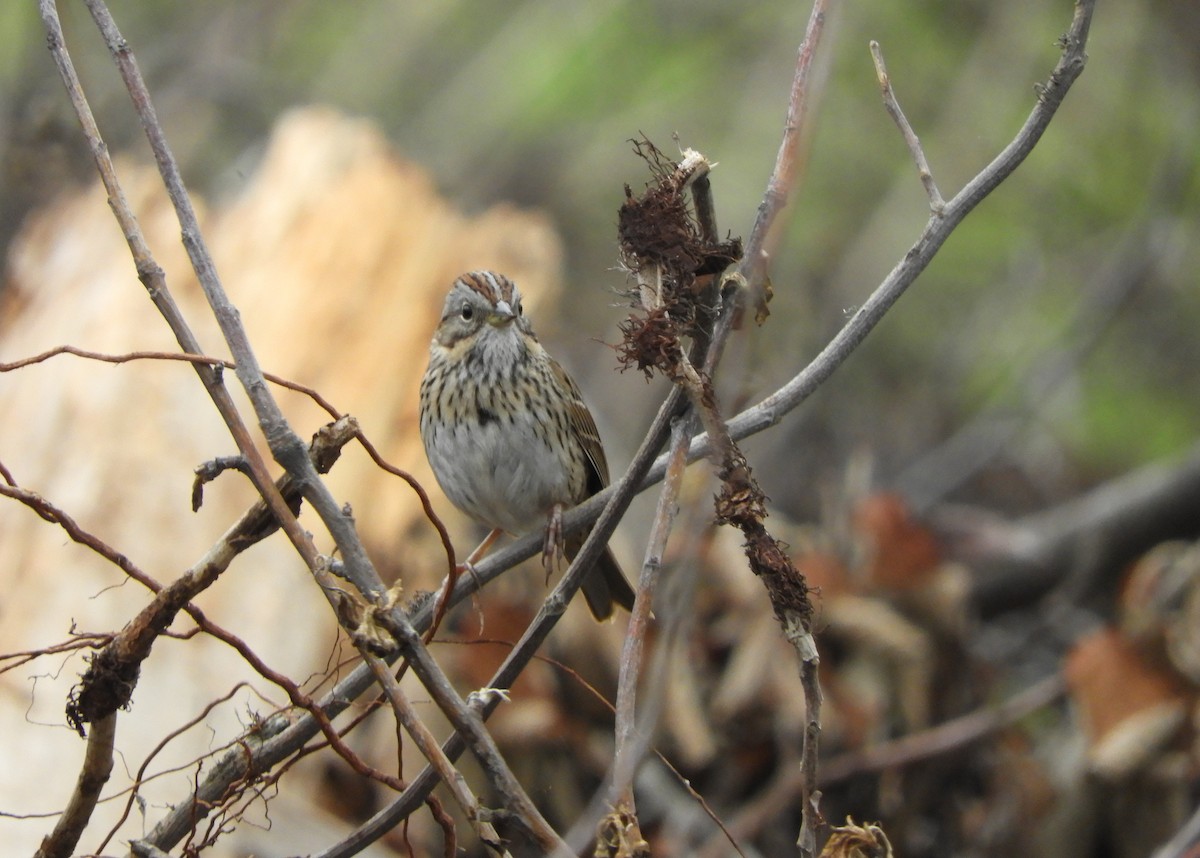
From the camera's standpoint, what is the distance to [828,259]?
7105mm

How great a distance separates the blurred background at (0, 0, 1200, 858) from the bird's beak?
109cm

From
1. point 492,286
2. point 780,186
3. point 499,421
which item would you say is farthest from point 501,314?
point 780,186

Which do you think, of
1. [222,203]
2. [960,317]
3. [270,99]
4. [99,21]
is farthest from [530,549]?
[960,317]

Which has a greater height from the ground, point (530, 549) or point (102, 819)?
point (102, 819)

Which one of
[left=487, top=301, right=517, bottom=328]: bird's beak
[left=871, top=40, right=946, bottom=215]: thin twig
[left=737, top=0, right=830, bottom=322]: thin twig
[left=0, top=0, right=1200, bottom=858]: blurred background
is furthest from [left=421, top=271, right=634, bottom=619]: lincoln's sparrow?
[left=737, top=0, right=830, bottom=322]: thin twig

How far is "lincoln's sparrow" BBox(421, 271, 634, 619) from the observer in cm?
346

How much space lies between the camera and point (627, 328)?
1491 millimetres

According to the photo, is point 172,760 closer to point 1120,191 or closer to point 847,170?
point 847,170

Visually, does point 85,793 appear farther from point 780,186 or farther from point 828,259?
point 828,259

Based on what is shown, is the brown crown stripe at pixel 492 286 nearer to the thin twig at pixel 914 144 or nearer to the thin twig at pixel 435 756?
the thin twig at pixel 914 144

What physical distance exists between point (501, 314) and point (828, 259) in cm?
399

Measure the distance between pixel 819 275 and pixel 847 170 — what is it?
959 millimetres

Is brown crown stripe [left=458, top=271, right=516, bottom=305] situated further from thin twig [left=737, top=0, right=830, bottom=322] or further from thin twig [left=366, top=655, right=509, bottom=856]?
thin twig [left=366, top=655, right=509, bottom=856]

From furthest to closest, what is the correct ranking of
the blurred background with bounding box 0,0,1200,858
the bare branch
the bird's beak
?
the blurred background with bounding box 0,0,1200,858 < the bird's beak < the bare branch
